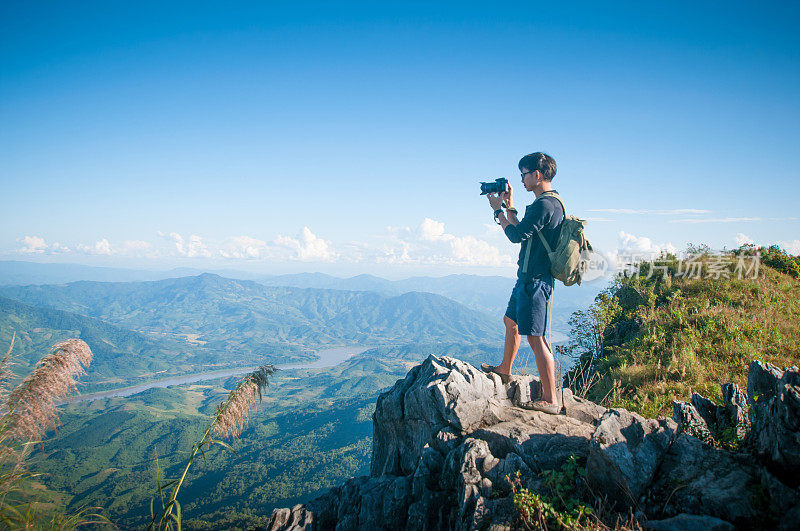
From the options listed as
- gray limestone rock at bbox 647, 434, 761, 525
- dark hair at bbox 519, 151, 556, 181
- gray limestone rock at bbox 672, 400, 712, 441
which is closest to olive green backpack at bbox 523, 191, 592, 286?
dark hair at bbox 519, 151, 556, 181

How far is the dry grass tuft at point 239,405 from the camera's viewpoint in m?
5.00

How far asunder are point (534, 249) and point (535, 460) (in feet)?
9.93

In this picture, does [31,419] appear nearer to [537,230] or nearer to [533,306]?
[533,306]

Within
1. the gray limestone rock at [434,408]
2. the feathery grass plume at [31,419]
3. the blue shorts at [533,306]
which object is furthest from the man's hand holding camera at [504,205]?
the feathery grass plume at [31,419]

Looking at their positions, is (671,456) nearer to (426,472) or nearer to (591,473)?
(591,473)

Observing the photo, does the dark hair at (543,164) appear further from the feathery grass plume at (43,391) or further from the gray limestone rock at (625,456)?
the feathery grass plume at (43,391)

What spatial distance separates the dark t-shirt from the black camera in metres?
0.60

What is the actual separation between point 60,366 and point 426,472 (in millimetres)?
5669

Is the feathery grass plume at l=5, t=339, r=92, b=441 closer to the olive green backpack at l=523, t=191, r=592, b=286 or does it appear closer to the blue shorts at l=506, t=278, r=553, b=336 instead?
the blue shorts at l=506, t=278, r=553, b=336

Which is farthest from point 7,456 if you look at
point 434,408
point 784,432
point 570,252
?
point 784,432

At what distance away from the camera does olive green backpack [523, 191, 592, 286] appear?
5.20 metres

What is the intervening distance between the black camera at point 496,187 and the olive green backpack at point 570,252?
649 millimetres

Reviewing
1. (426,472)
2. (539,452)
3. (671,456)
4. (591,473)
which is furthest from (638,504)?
(426,472)

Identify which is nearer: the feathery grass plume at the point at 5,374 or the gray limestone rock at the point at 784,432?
the gray limestone rock at the point at 784,432
